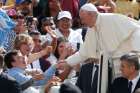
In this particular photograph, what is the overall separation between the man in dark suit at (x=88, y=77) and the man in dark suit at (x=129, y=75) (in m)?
0.44

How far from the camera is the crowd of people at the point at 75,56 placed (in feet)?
22.8

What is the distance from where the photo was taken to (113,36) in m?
7.66

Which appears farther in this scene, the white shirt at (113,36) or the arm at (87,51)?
the arm at (87,51)

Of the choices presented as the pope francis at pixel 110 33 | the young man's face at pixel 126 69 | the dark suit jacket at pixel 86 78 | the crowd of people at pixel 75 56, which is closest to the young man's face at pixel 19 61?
the crowd of people at pixel 75 56

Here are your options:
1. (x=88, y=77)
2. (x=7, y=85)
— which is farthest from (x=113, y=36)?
(x=7, y=85)

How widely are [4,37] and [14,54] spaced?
85.3 inches

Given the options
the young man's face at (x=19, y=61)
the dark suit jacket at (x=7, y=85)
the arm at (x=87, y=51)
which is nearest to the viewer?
the dark suit jacket at (x=7, y=85)

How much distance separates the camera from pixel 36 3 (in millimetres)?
11672

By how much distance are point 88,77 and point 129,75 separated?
0.74 m

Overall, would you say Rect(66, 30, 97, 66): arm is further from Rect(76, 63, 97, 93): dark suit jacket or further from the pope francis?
Rect(76, 63, 97, 93): dark suit jacket

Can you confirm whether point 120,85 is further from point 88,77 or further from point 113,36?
point 113,36

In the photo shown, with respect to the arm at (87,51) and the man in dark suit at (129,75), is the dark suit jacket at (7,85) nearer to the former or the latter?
the man in dark suit at (129,75)

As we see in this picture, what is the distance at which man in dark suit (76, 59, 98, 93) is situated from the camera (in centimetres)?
737

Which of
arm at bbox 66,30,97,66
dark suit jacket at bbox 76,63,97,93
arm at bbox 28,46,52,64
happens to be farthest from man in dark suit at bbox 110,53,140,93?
arm at bbox 28,46,52,64
